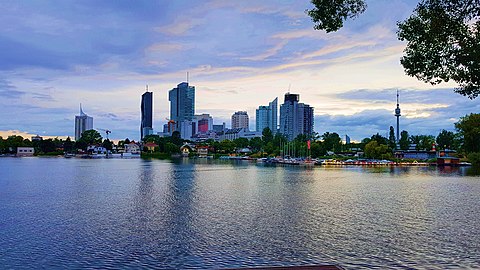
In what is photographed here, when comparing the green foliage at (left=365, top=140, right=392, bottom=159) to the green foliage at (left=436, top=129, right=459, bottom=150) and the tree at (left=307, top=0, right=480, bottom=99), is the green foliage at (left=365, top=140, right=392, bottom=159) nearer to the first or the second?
the green foliage at (left=436, top=129, right=459, bottom=150)

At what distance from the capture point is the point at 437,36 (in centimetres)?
1339

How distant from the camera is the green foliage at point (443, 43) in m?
12.5

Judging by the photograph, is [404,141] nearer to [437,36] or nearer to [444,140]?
[444,140]

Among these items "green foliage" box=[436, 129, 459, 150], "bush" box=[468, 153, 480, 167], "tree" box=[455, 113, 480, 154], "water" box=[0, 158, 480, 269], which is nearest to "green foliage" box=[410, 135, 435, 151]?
"green foliage" box=[436, 129, 459, 150]

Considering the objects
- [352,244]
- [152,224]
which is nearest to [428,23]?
[352,244]

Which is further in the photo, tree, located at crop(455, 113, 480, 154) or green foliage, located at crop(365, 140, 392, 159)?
green foliage, located at crop(365, 140, 392, 159)

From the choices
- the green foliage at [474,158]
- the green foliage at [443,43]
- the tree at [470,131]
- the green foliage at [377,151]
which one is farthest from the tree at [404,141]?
the green foliage at [443,43]

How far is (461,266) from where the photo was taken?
17.4 meters

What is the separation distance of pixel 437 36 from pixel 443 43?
0.47 meters

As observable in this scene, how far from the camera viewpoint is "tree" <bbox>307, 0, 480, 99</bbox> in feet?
40.7

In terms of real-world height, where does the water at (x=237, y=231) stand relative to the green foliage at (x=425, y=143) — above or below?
below

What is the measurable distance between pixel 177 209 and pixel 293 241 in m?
14.3

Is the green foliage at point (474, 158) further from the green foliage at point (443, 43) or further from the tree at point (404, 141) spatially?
the green foliage at point (443, 43)

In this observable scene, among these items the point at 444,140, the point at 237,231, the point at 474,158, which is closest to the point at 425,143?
the point at 444,140
